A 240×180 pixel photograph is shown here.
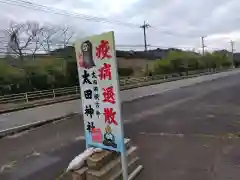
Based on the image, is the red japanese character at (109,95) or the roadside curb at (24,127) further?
the roadside curb at (24,127)

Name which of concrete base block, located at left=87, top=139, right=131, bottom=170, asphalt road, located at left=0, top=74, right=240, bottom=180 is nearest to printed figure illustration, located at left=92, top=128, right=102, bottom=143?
concrete base block, located at left=87, top=139, right=131, bottom=170

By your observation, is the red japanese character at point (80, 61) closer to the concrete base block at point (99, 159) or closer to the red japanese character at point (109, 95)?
the red japanese character at point (109, 95)

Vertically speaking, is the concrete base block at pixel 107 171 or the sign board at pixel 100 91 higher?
the sign board at pixel 100 91

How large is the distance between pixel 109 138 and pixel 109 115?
0.35 meters

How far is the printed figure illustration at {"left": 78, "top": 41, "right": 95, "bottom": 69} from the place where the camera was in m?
4.40

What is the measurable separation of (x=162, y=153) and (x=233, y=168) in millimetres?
1679

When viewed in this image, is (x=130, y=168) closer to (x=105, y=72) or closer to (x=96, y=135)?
(x=96, y=135)

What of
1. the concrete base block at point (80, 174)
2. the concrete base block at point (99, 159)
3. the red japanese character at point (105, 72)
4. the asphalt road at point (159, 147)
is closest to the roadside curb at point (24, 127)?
the asphalt road at point (159, 147)

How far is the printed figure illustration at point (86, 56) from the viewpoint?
14.4ft

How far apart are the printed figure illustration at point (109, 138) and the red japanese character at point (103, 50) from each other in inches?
41.1

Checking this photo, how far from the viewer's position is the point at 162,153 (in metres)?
6.76

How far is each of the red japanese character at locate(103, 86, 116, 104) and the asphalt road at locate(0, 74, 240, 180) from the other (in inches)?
74.7

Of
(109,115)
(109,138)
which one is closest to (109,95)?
(109,115)

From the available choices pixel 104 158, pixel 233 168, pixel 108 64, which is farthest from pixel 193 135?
pixel 108 64
